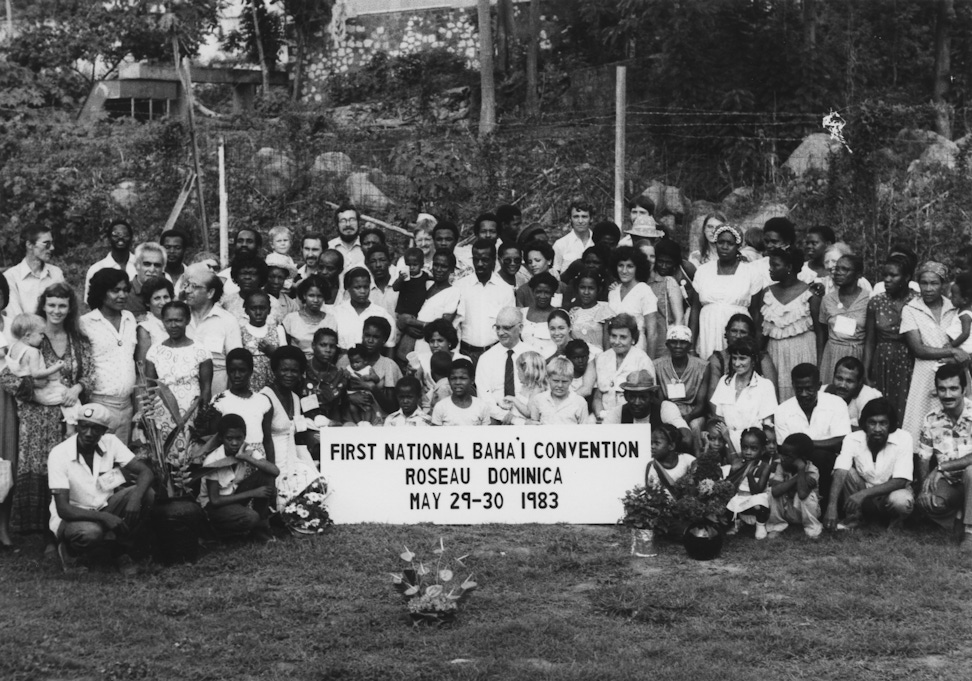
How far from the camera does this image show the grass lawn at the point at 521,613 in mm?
7574

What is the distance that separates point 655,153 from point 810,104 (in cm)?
235

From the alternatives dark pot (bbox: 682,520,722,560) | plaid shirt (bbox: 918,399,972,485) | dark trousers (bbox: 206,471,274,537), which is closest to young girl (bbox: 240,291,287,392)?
dark trousers (bbox: 206,471,274,537)

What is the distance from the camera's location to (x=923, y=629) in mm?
8055

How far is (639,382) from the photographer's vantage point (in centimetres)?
1035

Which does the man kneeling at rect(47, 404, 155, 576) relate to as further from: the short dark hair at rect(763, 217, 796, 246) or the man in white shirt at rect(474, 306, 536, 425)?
the short dark hair at rect(763, 217, 796, 246)

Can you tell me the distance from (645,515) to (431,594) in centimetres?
195

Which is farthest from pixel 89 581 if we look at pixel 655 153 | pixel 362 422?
pixel 655 153

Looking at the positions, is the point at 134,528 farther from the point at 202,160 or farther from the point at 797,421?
the point at 202,160

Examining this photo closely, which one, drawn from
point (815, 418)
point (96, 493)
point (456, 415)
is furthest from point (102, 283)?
point (815, 418)

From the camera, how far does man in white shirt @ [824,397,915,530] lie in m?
9.95

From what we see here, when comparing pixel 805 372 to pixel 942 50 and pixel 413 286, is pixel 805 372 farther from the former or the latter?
pixel 942 50

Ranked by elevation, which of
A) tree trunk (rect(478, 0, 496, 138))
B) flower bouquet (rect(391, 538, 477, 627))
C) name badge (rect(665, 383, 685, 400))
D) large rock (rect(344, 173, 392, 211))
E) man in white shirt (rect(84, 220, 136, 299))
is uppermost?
tree trunk (rect(478, 0, 496, 138))

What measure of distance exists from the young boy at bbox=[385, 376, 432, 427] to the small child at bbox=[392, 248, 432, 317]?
4.79 feet

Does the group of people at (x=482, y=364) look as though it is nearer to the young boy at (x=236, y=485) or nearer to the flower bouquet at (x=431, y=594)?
the young boy at (x=236, y=485)
